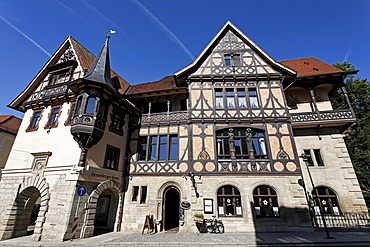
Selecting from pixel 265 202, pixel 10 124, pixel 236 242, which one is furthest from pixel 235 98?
pixel 10 124

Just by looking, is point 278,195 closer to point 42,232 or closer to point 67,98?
point 42,232

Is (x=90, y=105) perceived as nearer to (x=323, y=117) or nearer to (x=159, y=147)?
(x=159, y=147)

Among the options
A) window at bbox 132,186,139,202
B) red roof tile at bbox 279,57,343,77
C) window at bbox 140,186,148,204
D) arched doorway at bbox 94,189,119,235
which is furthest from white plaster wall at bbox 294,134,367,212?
arched doorway at bbox 94,189,119,235

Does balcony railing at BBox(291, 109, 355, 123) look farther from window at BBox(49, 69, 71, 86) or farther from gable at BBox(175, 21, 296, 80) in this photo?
window at BBox(49, 69, 71, 86)

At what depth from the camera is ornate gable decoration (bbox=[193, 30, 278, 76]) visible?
1430cm

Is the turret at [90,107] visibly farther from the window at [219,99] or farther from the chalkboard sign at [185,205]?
the window at [219,99]

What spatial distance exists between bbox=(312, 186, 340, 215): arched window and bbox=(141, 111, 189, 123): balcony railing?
10.4m

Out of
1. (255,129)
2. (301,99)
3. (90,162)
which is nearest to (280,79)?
(301,99)

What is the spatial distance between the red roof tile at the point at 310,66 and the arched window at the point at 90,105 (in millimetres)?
15699

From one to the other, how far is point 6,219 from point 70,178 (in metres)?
5.01

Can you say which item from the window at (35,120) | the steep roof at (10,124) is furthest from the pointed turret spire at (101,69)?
the steep roof at (10,124)

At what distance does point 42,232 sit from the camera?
9.29 metres

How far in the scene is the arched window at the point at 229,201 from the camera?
35.5ft

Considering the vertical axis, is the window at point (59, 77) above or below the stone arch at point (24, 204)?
above
